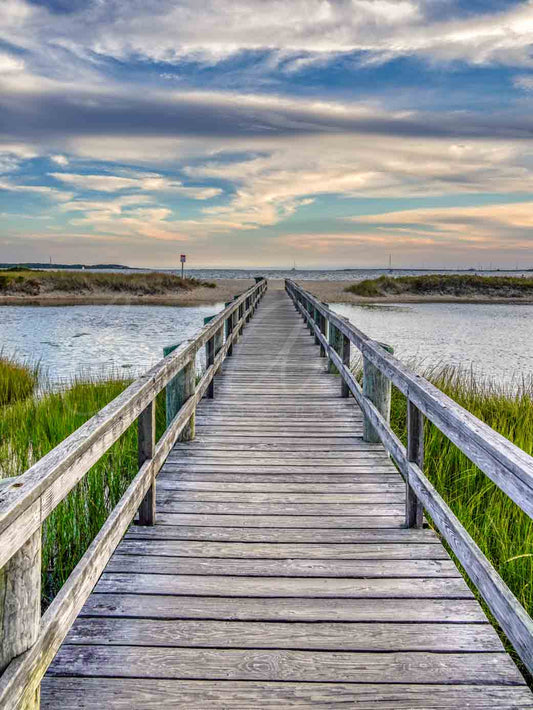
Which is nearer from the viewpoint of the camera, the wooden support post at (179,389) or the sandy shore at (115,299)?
the wooden support post at (179,389)

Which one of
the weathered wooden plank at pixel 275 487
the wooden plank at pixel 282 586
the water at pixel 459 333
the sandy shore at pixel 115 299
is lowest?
the wooden plank at pixel 282 586

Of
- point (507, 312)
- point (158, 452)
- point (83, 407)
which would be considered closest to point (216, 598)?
point (158, 452)

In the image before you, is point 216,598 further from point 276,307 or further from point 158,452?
point 276,307

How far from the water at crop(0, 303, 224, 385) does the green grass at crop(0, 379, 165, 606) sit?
2.52 m

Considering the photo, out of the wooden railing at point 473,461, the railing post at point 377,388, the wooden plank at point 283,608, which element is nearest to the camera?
the wooden railing at point 473,461

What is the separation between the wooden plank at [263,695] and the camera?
218 centimetres

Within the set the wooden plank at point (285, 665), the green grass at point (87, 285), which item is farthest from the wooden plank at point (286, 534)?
the green grass at point (87, 285)

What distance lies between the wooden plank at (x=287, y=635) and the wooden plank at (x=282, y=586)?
0.25 metres

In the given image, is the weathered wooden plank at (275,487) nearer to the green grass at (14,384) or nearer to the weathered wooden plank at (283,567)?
the weathered wooden plank at (283,567)

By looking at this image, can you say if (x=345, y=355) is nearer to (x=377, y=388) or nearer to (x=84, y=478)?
(x=377, y=388)

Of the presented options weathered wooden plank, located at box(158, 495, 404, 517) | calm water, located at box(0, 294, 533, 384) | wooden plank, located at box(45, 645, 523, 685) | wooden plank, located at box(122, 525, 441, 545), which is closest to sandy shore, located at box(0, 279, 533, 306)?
calm water, located at box(0, 294, 533, 384)

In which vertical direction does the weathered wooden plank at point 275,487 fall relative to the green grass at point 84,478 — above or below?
above

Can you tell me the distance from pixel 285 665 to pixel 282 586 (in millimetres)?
622

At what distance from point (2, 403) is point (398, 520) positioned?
908 centimetres
